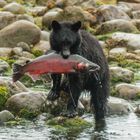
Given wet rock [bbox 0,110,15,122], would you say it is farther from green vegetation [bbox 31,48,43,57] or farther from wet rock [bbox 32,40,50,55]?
wet rock [bbox 32,40,50,55]

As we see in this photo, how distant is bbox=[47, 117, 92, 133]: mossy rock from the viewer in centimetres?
1230

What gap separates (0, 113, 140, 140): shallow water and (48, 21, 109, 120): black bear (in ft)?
1.76

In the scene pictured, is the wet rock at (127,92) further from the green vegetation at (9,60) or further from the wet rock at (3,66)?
the green vegetation at (9,60)

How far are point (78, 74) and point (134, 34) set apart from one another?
11587mm

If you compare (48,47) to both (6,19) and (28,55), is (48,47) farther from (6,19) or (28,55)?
(6,19)

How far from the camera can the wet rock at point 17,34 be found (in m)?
21.2

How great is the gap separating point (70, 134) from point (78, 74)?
3.53 ft

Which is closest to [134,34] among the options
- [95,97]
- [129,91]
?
[129,91]

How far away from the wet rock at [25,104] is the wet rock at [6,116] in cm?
38

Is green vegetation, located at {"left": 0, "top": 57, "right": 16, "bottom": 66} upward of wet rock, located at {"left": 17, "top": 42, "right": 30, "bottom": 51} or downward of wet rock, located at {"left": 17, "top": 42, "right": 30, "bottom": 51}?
downward

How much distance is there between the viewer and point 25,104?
13125 millimetres

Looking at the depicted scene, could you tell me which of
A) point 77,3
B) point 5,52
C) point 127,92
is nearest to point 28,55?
point 5,52

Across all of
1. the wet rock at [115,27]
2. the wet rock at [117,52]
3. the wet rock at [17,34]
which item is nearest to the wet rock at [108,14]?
the wet rock at [115,27]

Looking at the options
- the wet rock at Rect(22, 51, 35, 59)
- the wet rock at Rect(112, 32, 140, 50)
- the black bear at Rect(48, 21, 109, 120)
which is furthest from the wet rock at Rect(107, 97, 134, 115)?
the wet rock at Rect(112, 32, 140, 50)
